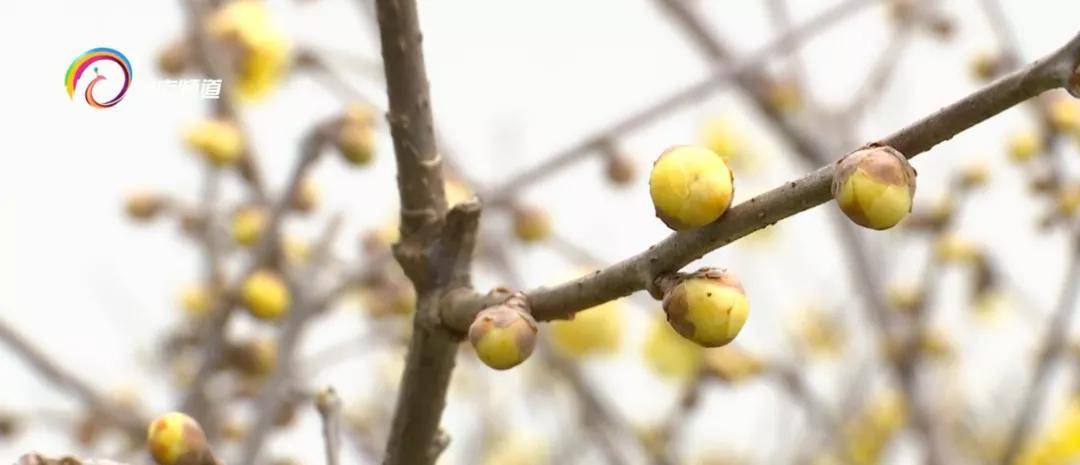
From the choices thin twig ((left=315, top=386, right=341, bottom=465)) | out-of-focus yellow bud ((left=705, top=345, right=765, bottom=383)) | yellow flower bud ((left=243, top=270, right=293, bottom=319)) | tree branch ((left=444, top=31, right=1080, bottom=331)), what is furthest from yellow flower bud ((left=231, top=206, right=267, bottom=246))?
tree branch ((left=444, top=31, right=1080, bottom=331))

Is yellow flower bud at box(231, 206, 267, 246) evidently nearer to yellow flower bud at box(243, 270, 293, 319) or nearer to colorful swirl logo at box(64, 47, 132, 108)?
yellow flower bud at box(243, 270, 293, 319)

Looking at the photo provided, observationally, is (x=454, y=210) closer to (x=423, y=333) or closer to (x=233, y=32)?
(x=423, y=333)

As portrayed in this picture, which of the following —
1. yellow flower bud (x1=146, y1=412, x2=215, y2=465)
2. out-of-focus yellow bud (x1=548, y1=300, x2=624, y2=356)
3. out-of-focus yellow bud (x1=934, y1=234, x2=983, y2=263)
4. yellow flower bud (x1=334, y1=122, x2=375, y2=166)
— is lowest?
yellow flower bud (x1=146, y1=412, x2=215, y2=465)

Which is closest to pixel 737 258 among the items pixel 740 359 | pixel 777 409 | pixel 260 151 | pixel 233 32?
pixel 777 409

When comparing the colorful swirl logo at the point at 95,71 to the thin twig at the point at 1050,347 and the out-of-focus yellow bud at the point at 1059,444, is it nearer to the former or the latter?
the thin twig at the point at 1050,347

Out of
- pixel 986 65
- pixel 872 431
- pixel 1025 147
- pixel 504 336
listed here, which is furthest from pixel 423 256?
pixel 872 431
